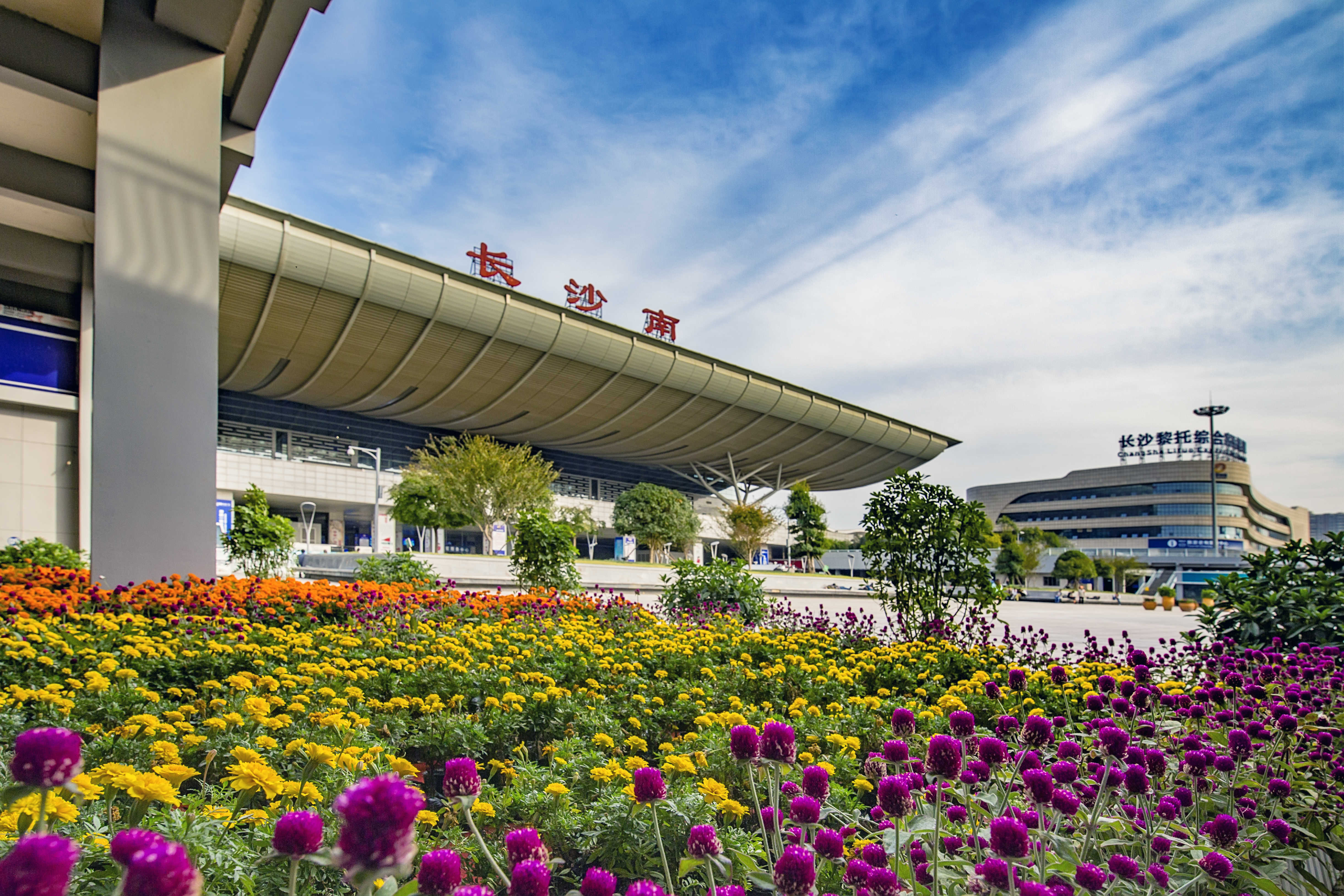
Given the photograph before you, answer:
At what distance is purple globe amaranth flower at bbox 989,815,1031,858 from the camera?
4.34ft

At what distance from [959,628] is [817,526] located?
1669 inches

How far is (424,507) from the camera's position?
32.6 meters

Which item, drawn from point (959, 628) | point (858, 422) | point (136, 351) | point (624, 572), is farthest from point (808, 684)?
point (858, 422)

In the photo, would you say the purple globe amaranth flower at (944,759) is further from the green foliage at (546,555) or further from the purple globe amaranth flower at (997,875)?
the green foliage at (546,555)

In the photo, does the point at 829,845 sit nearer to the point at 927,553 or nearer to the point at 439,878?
the point at 439,878

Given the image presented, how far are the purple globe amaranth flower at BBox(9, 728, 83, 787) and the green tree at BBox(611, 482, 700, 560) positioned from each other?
41.8m

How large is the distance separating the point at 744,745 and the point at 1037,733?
808mm

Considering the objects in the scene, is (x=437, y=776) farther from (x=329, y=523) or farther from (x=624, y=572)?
(x=329, y=523)

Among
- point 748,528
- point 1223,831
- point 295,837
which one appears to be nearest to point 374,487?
point 748,528

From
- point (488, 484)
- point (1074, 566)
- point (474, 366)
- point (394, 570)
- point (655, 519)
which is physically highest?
point (474, 366)

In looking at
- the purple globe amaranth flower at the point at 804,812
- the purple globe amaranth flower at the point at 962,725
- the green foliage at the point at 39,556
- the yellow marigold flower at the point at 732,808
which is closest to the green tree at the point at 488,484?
the green foliage at the point at 39,556

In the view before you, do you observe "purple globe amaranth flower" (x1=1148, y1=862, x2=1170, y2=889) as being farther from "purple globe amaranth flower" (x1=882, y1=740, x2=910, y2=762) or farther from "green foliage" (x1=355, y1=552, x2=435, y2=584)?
"green foliage" (x1=355, y1=552, x2=435, y2=584)

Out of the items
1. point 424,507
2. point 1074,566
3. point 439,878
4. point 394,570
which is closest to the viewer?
point 439,878

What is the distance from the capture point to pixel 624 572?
83.6ft
